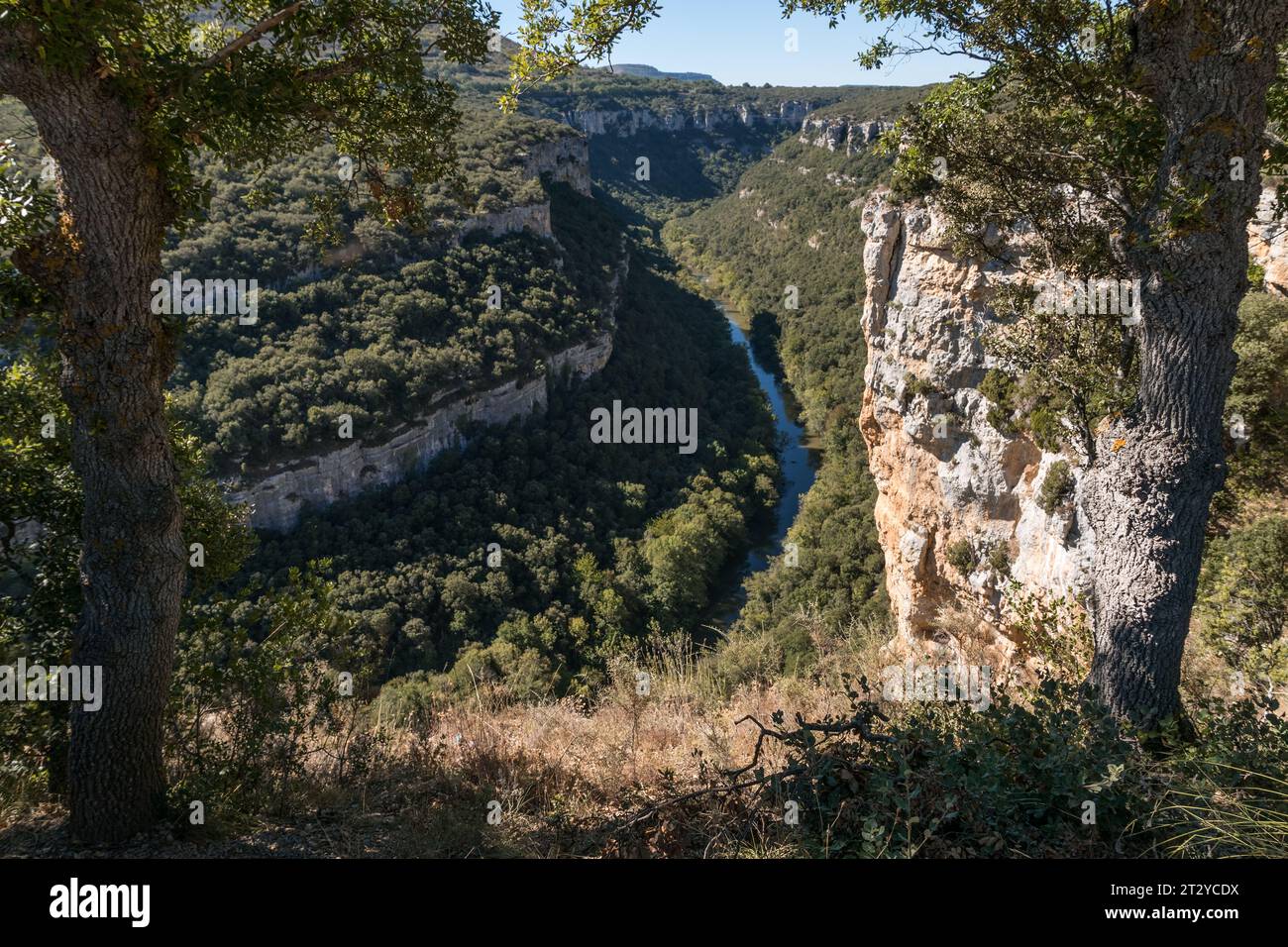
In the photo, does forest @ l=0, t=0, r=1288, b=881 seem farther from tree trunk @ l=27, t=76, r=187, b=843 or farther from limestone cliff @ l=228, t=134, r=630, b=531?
limestone cliff @ l=228, t=134, r=630, b=531

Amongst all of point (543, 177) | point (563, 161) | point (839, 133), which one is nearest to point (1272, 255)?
point (543, 177)

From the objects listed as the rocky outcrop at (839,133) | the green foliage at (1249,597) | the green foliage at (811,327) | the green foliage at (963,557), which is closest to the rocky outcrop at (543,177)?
the green foliage at (811,327)

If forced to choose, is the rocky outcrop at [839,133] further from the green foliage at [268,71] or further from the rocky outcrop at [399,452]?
the green foliage at [268,71]

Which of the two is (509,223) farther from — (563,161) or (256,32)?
(256,32)

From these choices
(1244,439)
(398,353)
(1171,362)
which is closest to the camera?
(1171,362)
